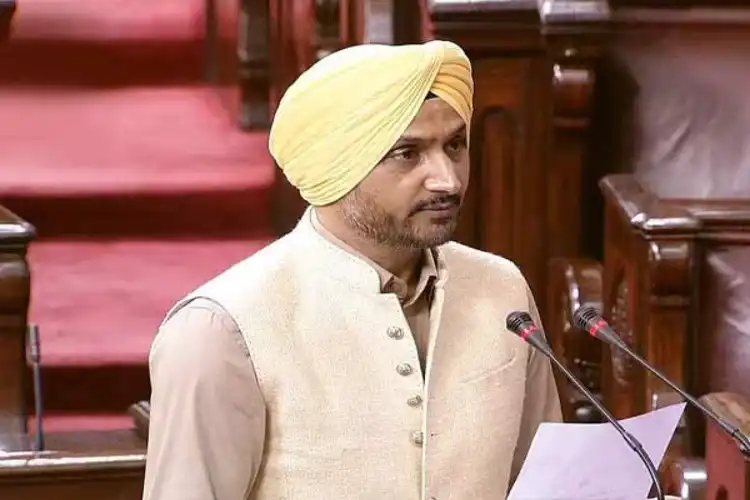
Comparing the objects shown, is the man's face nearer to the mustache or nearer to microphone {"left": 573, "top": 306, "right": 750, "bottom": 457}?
the mustache

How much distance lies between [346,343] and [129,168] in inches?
111

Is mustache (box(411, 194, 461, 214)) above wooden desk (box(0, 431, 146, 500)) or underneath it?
above

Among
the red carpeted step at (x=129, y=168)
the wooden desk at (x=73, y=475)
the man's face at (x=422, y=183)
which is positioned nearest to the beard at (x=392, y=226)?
the man's face at (x=422, y=183)

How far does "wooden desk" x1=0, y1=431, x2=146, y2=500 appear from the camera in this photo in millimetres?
2471

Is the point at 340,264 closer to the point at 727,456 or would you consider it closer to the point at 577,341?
the point at 727,456

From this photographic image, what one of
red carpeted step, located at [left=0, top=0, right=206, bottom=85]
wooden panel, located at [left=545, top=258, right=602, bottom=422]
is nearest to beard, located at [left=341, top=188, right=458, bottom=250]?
wooden panel, located at [left=545, top=258, right=602, bottom=422]

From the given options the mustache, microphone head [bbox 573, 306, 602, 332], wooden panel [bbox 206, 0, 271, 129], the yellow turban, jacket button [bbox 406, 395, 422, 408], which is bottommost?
wooden panel [bbox 206, 0, 271, 129]

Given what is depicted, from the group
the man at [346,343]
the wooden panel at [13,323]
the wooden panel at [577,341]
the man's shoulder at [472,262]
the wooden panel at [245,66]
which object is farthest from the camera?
the wooden panel at [245,66]

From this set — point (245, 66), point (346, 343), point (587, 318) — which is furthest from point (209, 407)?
point (245, 66)

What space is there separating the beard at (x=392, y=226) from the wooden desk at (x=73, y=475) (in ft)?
3.18

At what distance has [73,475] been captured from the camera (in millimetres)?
2490

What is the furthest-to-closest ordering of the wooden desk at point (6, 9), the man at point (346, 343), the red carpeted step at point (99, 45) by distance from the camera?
the red carpeted step at point (99, 45), the wooden desk at point (6, 9), the man at point (346, 343)

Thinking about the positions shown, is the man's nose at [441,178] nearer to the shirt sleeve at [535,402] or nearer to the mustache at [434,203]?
the mustache at [434,203]

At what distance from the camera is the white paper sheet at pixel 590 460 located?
1523 millimetres
